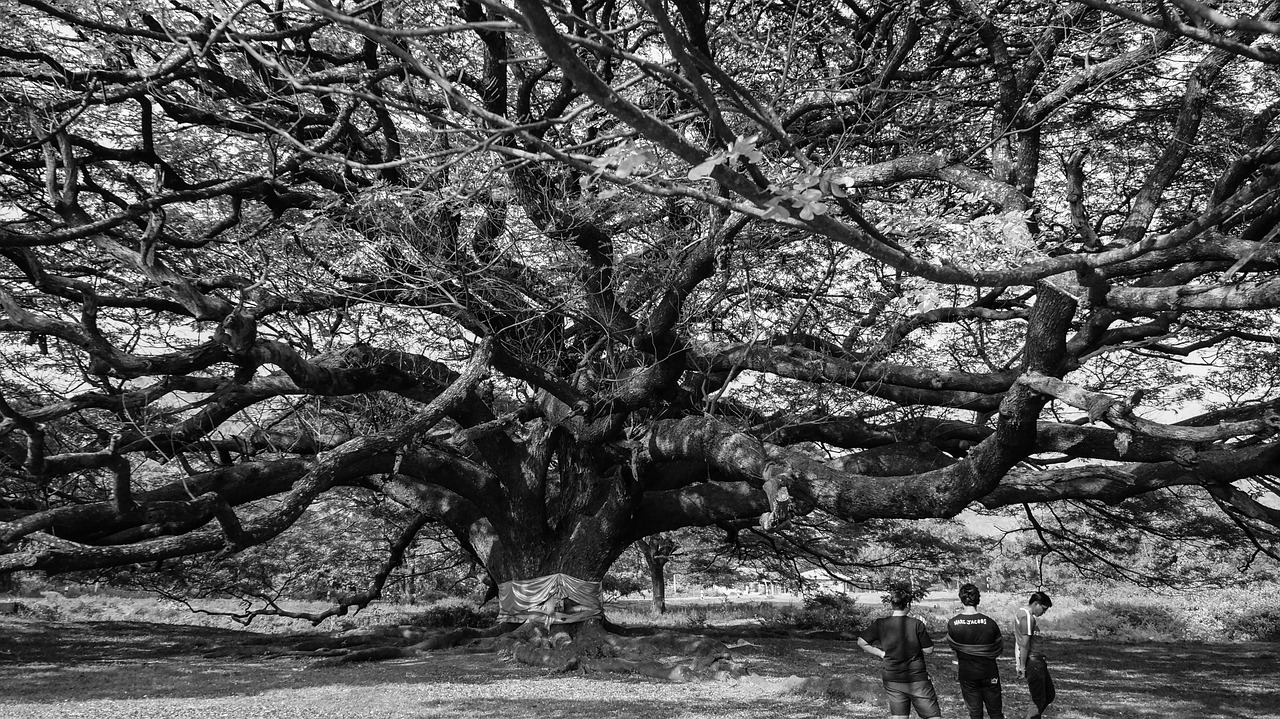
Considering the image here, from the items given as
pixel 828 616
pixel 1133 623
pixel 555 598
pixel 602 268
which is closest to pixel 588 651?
pixel 555 598

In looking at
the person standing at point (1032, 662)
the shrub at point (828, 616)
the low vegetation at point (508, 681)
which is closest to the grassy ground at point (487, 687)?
the low vegetation at point (508, 681)

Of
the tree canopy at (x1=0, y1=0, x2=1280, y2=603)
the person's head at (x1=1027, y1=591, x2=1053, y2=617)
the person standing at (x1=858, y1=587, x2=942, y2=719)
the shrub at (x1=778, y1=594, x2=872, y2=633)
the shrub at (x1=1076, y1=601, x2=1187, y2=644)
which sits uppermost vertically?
the tree canopy at (x1=0, y1=0, x2=1280, y2=603)

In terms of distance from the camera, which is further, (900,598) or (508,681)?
(508,681)

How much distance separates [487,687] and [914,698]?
3918 millimetres

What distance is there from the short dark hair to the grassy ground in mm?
1428

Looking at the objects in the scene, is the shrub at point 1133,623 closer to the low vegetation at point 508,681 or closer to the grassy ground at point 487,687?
the low vegetation at point 508,681

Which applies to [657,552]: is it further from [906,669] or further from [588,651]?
[906,669]

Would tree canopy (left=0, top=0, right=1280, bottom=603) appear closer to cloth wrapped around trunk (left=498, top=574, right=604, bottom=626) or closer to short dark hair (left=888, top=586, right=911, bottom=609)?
cloth wrapped around trunk (left=498, top=574, right=604, bottom=626)

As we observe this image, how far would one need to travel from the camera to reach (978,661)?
18.1 feet

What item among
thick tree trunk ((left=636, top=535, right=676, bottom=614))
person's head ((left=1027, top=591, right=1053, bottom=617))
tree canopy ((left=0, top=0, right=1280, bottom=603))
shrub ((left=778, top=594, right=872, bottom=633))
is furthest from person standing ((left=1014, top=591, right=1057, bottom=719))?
thick tree trunk ((left=636, top=535, right=676, bottom=614))

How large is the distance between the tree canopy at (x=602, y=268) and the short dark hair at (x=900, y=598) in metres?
1.09

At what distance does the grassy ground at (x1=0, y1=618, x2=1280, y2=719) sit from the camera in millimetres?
6457

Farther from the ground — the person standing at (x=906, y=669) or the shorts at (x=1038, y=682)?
the person standing at (x=906, y=669)

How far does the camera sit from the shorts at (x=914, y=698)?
5.18 m
